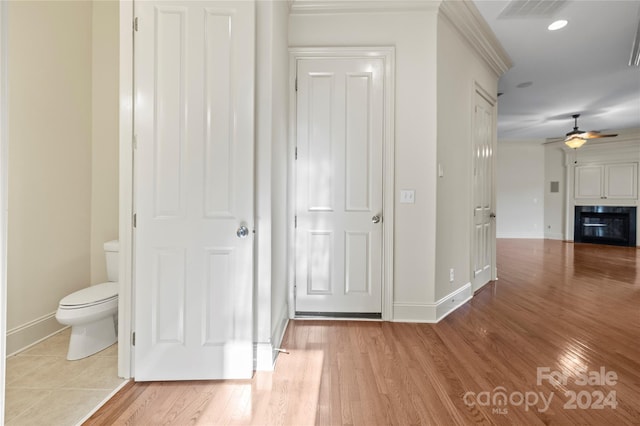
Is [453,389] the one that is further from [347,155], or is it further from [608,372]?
[347,155]

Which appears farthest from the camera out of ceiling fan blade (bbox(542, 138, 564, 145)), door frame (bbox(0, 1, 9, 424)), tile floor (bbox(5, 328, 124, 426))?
ceiling fan blade (bbox(542, 138, 564, 145))

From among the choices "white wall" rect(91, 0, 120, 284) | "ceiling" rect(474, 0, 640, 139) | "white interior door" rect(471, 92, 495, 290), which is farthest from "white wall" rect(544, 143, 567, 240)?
"white wall" rect(91, 0, 120, 284)

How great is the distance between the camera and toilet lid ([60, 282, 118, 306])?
6.63 feet

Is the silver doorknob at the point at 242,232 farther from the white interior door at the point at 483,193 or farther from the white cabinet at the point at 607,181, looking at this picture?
the white cabinet at the point at 607,181

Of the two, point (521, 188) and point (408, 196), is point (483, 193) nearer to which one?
point (408, 196)

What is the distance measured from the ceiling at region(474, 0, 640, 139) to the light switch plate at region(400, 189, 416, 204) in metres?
1.92

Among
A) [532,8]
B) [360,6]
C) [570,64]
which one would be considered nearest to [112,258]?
[360,6]

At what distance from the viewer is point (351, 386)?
69.4 inches

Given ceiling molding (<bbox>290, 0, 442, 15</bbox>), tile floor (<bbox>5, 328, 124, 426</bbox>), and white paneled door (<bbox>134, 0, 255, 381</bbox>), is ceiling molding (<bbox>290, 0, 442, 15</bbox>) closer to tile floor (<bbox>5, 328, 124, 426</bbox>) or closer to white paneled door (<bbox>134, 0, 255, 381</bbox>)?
white paneled door (<bbox>134, 0, 255, 381</bbox>)

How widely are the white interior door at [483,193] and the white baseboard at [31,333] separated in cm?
402

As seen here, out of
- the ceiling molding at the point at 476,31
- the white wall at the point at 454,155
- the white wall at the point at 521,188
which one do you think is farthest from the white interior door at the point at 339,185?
the white wall at the point at 521,188

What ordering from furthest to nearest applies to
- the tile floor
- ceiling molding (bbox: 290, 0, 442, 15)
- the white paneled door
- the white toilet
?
ceiling molding (bbox: 290, 0, 442, 15), the white toilet, the white paneled door, the tile floor

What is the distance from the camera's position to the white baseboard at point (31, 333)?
6.95ft

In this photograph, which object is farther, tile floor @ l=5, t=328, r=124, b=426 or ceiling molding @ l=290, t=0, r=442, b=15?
ceiling molding @ l=290, t=0, r=442, b=15
